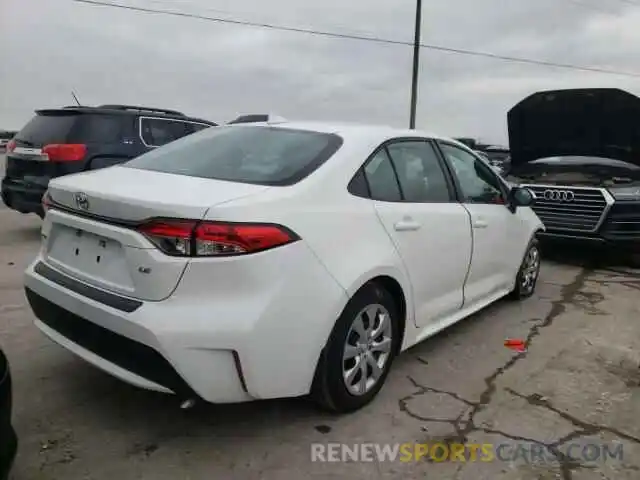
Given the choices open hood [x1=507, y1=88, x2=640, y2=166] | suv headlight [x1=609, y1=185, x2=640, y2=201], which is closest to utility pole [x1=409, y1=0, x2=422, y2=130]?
open hood [x1=507, y1=88, x2=640, y2=166]

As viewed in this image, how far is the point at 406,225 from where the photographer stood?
3.33 m

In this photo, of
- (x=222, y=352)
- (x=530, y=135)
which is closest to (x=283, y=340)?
(x=222, y=352)

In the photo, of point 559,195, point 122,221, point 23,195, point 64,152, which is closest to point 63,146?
point 64,152

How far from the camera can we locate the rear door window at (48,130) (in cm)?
691

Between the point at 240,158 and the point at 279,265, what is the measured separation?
92 centimetres

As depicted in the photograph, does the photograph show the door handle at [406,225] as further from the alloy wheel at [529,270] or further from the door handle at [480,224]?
the alloy wheel at [529,270]

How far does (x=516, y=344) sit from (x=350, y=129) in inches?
82.2

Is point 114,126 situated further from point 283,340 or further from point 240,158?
point 283,340

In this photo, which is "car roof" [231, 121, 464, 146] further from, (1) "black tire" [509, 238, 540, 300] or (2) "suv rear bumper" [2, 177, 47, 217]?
(2) "suv rear bumper" [2, 177, 47, 217]

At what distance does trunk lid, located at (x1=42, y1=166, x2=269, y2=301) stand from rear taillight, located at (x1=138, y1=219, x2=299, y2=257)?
3cm

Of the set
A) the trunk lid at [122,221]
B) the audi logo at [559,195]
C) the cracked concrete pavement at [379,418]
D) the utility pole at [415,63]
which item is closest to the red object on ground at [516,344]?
the cracked concrete pavement at [379,418]

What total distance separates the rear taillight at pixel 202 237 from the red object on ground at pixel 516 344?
2.51 m

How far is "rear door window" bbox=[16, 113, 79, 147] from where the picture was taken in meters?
6.91

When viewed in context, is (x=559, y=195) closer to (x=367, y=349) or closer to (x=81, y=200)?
(x=367, y=349)
